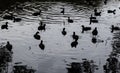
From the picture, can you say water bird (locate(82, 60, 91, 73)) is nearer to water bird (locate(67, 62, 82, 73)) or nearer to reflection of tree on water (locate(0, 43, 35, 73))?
water bird (locate(67, 62, 82, 73))

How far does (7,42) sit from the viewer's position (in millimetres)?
37812

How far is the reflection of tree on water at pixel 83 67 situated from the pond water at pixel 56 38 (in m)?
0.54

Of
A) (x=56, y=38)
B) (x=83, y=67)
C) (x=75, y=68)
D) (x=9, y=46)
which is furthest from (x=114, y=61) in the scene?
(x=9, y=46)

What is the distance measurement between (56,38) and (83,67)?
10.3 m

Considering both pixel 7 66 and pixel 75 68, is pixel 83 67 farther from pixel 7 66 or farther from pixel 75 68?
pixel 7 66

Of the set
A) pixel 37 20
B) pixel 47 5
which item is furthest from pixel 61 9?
pixel 37 20

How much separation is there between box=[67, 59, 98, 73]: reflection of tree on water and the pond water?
1.78ft

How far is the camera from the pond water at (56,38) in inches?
1363

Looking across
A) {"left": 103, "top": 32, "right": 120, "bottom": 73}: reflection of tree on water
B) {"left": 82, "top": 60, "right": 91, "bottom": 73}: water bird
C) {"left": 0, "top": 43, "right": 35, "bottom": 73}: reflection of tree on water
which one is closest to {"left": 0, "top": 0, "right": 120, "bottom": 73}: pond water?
{"left": 103, "top": 32, "right": 120, "bottom": 73}: reflection of tree on water

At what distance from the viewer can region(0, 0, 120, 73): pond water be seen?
34.6 metres

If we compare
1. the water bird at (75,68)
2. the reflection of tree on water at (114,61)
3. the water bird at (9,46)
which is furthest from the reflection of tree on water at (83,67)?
the water bird at (9,46)

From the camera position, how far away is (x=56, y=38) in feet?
138

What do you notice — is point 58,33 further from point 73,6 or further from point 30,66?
point 73,6

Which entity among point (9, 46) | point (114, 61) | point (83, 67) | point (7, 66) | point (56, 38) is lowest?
point (114, 61)
